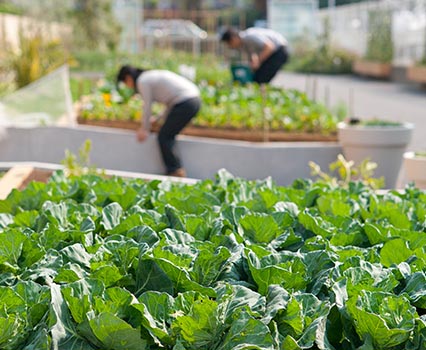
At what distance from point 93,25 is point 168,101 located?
2569 centimetres

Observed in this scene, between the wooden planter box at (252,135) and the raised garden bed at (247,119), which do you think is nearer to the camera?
the wooden planter box at (252,135)

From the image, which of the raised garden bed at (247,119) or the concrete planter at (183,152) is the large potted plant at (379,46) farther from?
the concrete planter at (183,152)

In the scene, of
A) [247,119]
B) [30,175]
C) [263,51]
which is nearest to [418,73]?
[263,51]

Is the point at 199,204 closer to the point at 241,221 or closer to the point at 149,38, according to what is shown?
the point at 241,221

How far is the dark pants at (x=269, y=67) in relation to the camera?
13.0 metres

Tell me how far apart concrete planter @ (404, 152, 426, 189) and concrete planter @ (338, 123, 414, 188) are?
3.57ft

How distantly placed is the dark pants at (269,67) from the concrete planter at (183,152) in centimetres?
418

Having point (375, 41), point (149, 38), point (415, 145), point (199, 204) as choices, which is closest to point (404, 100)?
point (415, 145)

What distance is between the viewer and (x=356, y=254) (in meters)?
2.48

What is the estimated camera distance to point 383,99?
71.2 feet

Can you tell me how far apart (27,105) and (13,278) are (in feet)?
22.8

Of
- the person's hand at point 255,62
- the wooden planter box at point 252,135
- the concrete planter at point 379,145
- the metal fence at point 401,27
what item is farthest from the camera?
the metal fence at point 401,27

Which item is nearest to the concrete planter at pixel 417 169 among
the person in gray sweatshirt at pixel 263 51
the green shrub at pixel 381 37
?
the person in gray sweatshirt at pixel 263 51

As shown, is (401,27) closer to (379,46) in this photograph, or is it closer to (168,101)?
(379,46)
